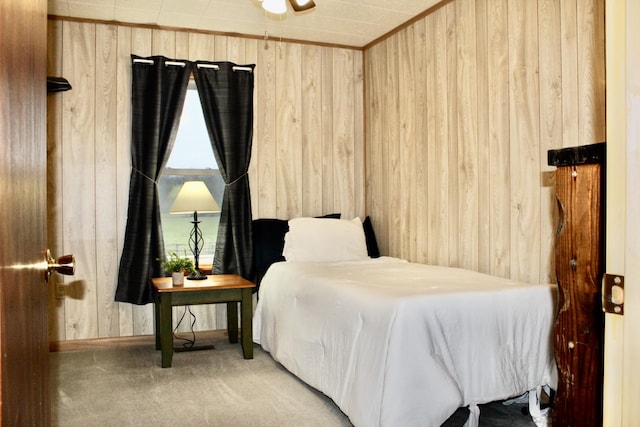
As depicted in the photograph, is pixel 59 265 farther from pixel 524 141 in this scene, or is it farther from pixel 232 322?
pixel 232 322

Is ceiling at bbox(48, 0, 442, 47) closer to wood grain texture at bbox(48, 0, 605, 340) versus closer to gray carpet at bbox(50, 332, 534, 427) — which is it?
wood grain texture at bbox(48, 0, 605, 340)

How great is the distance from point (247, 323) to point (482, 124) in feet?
6.64

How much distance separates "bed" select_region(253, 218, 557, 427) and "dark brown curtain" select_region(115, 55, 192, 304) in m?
1.48

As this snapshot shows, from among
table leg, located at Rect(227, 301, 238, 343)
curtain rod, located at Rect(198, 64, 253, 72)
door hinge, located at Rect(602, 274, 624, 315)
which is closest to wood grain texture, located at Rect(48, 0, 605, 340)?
curtain rod, located at Rect(198, 64, 253, 72)

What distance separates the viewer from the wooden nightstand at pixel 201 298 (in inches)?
136

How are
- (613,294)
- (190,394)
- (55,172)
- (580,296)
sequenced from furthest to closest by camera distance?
(55,172) < (190,394) < (580,296) < (613,294)

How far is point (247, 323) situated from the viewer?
3625 mm

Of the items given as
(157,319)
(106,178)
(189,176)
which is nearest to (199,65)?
(189,176)

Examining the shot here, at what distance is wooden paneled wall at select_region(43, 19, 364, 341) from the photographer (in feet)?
13.0

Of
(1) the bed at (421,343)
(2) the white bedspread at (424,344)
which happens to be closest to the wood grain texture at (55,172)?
(1) the bed at (421,343)

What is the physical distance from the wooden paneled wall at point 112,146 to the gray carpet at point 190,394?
46cm

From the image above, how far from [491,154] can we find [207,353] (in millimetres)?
2359

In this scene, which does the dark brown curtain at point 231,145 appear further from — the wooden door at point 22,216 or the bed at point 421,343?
the wooden door at point 22,216

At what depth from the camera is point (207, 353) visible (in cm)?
380
